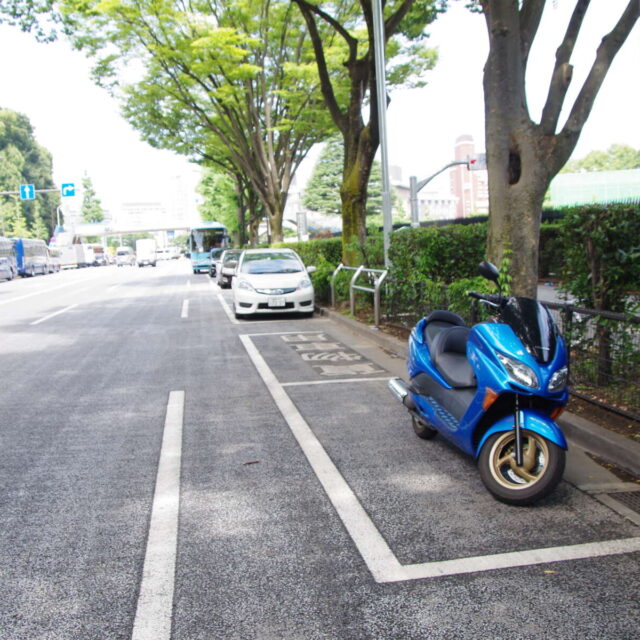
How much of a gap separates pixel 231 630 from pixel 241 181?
35832 millimetres

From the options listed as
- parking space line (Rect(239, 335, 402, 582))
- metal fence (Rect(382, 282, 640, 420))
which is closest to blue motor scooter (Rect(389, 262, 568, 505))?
parking space line (Rect(239, 335, 402, 582))

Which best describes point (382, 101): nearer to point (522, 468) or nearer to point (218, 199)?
point (522, 468)

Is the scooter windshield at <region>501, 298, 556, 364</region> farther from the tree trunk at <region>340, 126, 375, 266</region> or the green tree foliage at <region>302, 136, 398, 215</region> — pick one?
the green tree foliage at <region>302, 136, 398, 215</region>

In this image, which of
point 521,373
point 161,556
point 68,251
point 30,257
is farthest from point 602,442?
point 68,251

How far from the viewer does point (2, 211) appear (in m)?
77.1

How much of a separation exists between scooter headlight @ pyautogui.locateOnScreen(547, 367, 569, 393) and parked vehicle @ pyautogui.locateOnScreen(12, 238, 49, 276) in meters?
47.9

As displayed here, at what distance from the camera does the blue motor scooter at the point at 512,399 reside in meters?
3.64

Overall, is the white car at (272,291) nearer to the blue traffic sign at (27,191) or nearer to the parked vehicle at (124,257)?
the blue traffic sign at (27,191)

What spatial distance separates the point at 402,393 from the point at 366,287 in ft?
23.9

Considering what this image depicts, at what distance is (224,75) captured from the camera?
21594 mm

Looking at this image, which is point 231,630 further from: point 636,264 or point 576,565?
point 636,264

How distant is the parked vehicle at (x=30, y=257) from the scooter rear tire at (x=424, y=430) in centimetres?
4644

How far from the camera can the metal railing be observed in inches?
441

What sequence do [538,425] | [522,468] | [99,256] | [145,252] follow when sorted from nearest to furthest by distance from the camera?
[538,425], [522,468], [145,252], [99,256]
